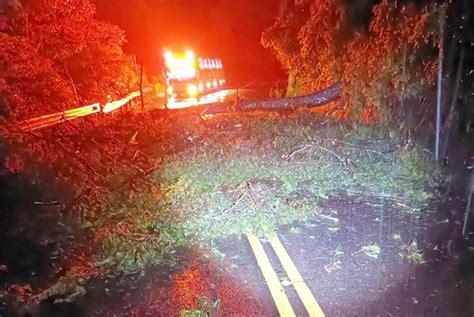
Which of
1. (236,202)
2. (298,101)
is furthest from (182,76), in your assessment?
(236,202)

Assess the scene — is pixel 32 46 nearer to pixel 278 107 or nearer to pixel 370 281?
pixel 278 107

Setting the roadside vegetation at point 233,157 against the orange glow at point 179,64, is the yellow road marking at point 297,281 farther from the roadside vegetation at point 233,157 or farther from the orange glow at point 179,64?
the orange glow at point 179,64

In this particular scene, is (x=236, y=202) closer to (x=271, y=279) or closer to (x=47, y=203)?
(x=271, y=279)

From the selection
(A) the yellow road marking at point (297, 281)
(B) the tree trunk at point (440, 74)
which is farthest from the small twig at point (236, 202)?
(B) the tree trunk at point (440, 74)

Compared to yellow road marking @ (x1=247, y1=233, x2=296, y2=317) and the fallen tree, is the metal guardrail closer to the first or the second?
the fallen tree

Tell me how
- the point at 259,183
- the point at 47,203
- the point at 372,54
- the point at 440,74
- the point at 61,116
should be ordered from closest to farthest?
the point at 47,203, the point at 259,183, the point at 440,74, the point at 372,54, the point at 61,116

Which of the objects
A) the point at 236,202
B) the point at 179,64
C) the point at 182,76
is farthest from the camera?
the point at 182,76

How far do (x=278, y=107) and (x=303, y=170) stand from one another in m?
7.05

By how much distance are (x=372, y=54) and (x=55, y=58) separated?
47.1 feet

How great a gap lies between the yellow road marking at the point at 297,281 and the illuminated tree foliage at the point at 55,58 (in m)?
11.8

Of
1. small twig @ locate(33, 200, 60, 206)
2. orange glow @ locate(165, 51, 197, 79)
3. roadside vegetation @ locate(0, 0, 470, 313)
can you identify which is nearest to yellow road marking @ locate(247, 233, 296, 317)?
roadside vegetation @ locate(0, 0, 470, 313)

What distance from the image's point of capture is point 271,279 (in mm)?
4875

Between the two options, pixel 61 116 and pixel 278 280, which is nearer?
pixel 278 280

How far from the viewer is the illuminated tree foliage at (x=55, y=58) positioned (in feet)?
50.8
